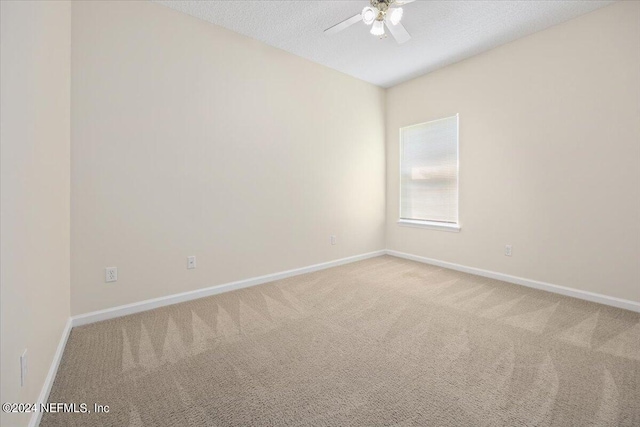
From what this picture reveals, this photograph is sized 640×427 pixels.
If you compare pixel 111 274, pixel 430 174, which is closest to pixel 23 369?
pixel 111 274

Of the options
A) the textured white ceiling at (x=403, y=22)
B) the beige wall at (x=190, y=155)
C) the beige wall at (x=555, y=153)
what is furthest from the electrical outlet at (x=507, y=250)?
the textured white ceiling at (x=403, y=22)

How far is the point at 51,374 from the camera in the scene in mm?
1574

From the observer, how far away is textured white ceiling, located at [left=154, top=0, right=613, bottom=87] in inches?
102

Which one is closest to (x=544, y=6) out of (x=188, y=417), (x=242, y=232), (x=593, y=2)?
(x=593, y=2)

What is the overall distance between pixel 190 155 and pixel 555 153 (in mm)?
3834

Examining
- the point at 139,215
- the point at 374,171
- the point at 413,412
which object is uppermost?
the point at 374,171

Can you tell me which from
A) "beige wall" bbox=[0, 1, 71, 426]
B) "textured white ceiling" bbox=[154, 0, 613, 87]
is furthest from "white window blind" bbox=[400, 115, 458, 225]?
"beige wall" bbox=[0, 1, 71, 426]

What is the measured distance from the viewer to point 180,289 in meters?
2.77

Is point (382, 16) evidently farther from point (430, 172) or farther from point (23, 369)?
point (23, 369)

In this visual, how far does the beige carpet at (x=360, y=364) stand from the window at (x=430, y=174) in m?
1.50

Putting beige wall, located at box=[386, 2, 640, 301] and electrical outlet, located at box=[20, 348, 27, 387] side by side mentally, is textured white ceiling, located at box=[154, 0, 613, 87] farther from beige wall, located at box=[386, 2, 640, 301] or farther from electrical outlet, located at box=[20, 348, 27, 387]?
electrical outlet, located at box=[20, 348, 27, 387]

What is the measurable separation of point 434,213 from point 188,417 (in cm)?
380

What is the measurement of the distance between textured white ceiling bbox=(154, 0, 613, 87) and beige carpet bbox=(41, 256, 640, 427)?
2847 millimetres

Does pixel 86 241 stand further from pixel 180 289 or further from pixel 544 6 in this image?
pixel 544 6
